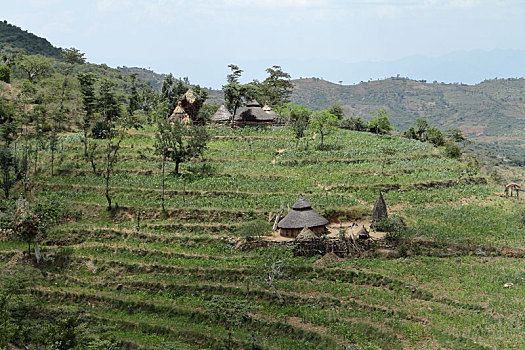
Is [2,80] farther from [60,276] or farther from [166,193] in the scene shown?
[60,276]

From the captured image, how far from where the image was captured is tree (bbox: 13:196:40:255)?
3020 centimetres

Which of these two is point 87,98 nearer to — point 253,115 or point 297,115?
point 253,115

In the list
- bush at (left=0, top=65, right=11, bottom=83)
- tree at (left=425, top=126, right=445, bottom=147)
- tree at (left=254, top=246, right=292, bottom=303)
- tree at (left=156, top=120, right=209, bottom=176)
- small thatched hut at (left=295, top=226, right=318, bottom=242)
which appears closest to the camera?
tree at (left=254, top=246, right=292, bottom=303)

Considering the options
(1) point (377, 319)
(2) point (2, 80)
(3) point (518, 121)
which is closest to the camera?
(1) point (377, 319)

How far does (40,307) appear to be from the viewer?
26969mm

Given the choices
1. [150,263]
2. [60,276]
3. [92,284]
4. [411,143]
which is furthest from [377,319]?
[411,143]

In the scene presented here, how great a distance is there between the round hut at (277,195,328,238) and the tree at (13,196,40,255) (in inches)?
683

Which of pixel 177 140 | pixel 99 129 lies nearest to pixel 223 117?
pixel 99 129

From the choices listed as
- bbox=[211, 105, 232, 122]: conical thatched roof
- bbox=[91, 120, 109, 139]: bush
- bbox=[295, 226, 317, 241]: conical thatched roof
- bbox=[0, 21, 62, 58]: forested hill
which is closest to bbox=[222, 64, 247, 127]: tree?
bbox=[211, 105, 232, 122]: conical thatched roof

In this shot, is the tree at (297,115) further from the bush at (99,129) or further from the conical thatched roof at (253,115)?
the bush at (99,129)

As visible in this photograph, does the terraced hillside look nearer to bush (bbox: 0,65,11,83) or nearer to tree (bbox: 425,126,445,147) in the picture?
tree (bbox: 425,126,445,147)

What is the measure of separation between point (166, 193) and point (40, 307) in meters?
14.5

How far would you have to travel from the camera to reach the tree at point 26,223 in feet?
99.1

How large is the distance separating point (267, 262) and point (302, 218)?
16.1 ft
